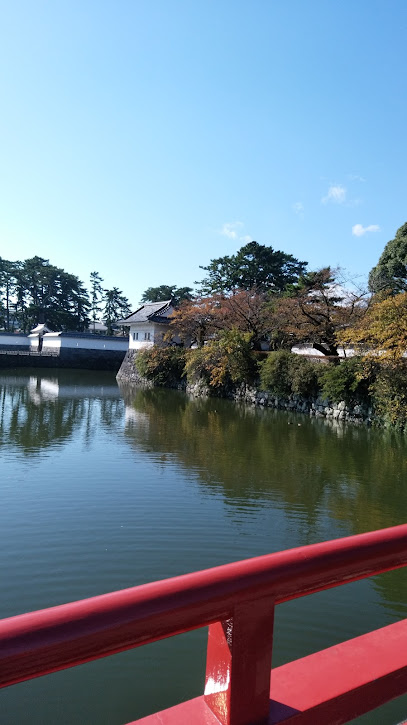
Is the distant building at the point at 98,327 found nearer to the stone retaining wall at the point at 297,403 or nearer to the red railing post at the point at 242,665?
the stone retaining wall at the point at 297,403

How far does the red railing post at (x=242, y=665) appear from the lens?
1.11m

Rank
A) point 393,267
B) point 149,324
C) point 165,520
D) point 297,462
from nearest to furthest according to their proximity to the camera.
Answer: point 165,520 < point 297,462 < point 393,267 < point 149,324

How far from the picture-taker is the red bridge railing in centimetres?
86

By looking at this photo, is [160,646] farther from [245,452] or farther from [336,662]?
[245,452]

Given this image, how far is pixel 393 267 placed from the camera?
804 inches

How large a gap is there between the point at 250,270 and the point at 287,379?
1542 centimetres

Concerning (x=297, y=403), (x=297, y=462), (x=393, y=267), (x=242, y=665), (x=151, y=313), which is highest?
(x=393, y=267)

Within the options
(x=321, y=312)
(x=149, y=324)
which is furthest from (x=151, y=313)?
(x=321, y=312)

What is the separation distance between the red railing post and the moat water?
2.18 metres

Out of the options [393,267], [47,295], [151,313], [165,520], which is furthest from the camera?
[47,295]

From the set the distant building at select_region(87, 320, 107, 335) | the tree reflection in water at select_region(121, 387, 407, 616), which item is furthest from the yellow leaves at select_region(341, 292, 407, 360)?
the distant building at select_region(87, 320, 107, 335)

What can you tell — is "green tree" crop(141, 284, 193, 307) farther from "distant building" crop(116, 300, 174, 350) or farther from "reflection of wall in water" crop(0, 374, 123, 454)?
"reflection of wall in water" crop(0, 374, 123, 454)

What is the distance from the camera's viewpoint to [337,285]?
1897cm

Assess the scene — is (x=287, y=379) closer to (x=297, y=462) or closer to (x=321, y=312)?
(x=321, y=312)
